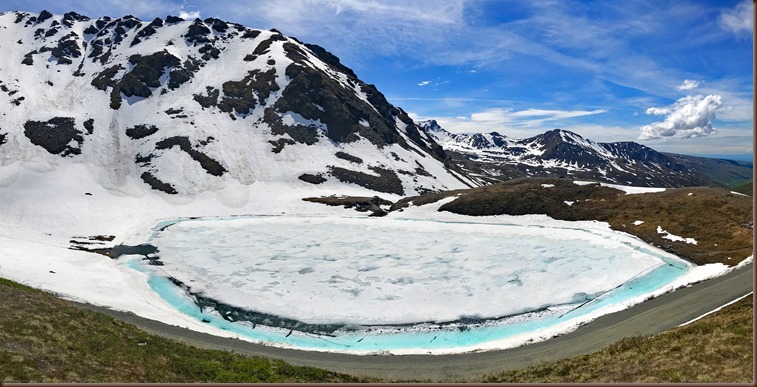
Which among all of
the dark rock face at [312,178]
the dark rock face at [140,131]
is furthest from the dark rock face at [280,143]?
the dark rock face at [140,131]

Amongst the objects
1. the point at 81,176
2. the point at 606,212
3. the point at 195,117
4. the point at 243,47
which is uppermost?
the point at 243,47

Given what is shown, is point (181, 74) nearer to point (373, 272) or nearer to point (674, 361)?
point (373, 272)

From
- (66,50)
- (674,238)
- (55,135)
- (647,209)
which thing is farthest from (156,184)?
(674,238)

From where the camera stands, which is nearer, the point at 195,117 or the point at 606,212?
the point at 606,212

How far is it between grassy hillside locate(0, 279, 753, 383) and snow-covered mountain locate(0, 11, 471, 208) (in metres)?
93.0

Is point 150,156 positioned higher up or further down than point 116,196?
higher up

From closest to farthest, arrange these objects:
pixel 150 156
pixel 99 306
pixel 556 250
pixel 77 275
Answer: pixel 99 306 < pixel 77 275 < pixel 556 250 < pixel 150 156

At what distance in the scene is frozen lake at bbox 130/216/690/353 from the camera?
32000mm

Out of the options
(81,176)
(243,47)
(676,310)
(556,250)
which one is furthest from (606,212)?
(243,47)

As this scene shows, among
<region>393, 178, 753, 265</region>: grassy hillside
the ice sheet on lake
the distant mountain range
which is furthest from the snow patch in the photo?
the distant mountain range

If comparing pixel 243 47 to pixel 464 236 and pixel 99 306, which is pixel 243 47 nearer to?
pixel 464 236

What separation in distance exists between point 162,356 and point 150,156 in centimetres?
11869

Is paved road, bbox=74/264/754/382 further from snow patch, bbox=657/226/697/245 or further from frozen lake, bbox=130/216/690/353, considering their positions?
snow patch, bbox=657/226/697/245

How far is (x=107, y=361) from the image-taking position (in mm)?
18609
